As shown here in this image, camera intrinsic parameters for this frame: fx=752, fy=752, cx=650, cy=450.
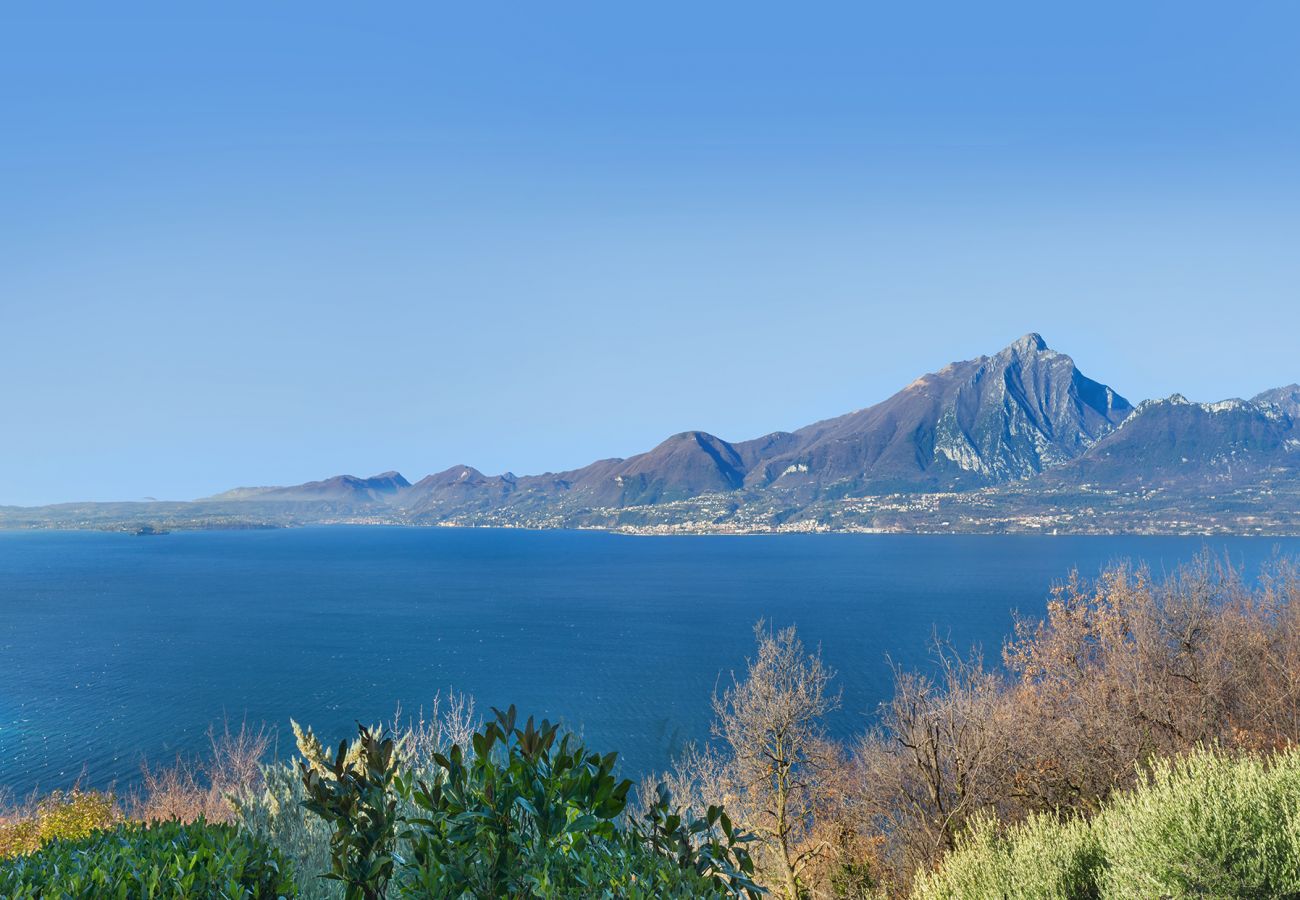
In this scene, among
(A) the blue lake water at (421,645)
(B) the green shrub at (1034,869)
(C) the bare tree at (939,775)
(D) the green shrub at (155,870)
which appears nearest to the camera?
(D) the green shrub at (155,870)

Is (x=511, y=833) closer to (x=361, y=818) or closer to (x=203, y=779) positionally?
(x=361, y=818)

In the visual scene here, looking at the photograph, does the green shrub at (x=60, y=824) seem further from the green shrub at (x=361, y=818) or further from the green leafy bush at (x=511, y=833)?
the green leafy bush at (x=511, y=833)

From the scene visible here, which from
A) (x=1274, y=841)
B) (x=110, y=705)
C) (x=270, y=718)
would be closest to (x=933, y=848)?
(x=1274, y=841)

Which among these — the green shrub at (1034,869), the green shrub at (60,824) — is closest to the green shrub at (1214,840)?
the green shrub at (1034,869)

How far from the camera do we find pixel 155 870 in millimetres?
Result: 4863

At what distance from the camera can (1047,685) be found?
37.7 m

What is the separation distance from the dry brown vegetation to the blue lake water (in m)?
14.8

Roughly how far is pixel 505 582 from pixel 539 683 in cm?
9618

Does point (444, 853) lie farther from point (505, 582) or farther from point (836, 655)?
point (505, 582)

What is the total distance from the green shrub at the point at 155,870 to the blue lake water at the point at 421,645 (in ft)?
122

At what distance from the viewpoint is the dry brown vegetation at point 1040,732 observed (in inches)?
893

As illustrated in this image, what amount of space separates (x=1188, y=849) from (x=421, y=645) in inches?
3738

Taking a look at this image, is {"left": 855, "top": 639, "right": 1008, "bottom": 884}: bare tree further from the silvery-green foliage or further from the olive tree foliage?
the silvery-green foliage

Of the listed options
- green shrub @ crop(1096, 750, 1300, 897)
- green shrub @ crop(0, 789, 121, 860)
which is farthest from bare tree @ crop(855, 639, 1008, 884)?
green shrub @ crop(0, 789, 121, 860)
